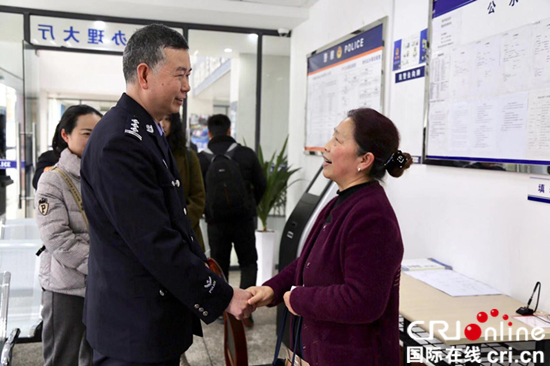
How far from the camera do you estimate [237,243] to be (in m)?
3.90

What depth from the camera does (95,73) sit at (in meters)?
5.41

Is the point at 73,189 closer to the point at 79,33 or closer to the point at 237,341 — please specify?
the point at 237,341

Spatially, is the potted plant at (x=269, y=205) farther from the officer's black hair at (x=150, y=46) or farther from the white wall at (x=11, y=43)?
the officer's black hair at (x=150, y=46)

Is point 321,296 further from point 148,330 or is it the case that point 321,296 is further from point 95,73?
point 95,73

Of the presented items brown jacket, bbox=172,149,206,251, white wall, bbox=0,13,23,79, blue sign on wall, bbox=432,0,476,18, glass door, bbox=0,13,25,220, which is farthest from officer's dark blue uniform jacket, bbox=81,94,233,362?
white wall, bbox=0,13,23,79

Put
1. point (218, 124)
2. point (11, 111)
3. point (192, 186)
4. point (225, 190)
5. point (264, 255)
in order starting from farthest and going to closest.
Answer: point (264, 255), point (11, 111), point (218, 124), point (225, 190), point (192, 186)

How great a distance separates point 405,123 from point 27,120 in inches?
147

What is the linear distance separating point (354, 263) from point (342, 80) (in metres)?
2.91

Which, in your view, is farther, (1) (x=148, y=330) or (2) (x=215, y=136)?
(2) (x=215, y=136)

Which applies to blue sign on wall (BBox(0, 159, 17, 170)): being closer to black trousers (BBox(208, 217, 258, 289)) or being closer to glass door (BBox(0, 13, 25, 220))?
glass door (BBox(0, 13, 25, 220))

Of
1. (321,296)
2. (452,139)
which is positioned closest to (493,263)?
(452,139)

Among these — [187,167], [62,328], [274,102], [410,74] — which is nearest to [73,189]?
[62,328]

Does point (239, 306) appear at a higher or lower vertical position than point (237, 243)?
higher

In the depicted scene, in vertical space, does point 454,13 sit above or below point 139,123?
above
